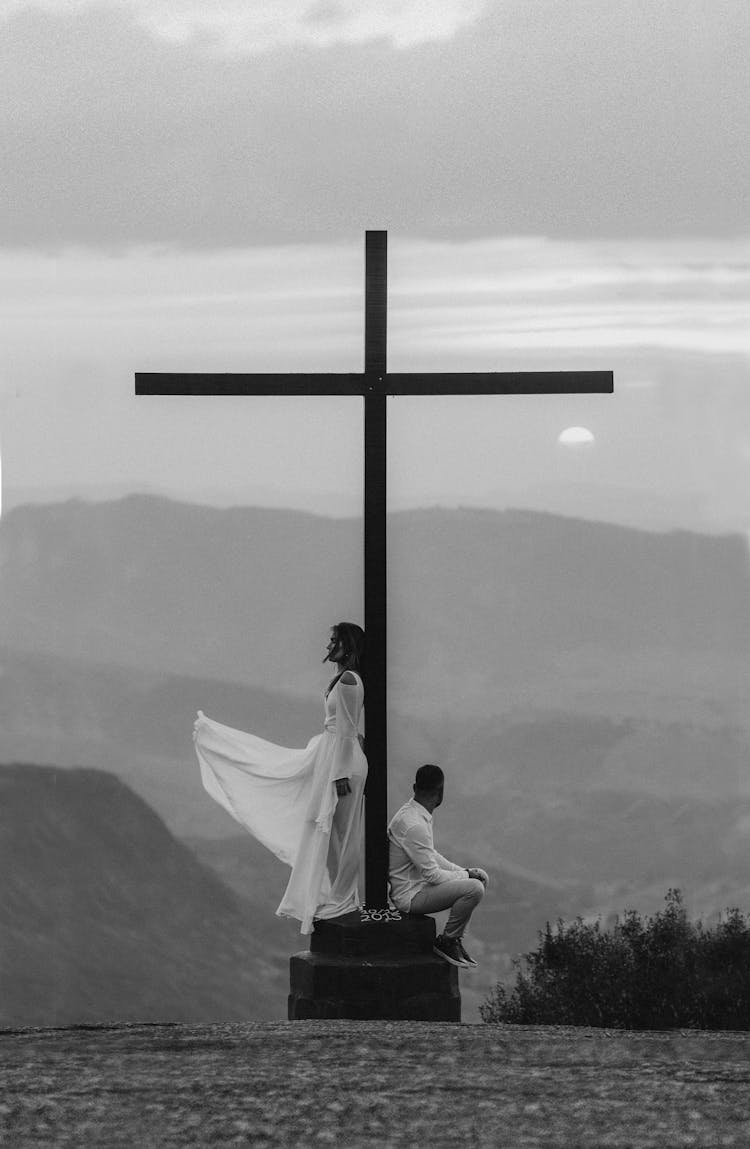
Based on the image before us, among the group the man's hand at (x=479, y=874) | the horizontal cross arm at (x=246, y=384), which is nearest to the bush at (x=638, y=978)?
the man's hand at (x=479, y=874)

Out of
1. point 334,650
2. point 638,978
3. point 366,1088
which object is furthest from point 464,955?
point 638,978

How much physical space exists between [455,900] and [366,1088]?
8.92 feet

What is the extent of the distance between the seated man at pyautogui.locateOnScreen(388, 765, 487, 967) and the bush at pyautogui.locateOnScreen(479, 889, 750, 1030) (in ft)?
15.3

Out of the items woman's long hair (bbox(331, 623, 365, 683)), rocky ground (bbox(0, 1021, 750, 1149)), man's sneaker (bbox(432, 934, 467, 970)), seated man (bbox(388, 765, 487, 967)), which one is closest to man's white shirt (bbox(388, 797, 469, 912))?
seated man (bbox(388, 765, 487, 967))

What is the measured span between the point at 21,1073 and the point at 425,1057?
4.52ft

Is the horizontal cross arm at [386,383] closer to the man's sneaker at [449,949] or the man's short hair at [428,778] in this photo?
the man's short hair at [428,778]

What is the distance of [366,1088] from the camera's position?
5672 mm

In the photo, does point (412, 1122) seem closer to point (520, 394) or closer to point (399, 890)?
point (399, 890)

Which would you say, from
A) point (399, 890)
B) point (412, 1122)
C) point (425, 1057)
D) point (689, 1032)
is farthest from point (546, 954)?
point (412, 1122)

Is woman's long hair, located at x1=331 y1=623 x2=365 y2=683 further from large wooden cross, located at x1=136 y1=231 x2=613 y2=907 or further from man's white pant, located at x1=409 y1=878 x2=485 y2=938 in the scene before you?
man's white pant, located at x1=409 y1=878 x2=485 y2=938

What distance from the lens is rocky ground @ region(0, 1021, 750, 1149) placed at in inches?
204

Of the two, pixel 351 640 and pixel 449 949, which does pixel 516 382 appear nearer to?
pixel 351 640

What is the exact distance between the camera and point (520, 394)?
8.94m

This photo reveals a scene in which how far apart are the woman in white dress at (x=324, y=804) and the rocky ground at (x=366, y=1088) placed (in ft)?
5.40
